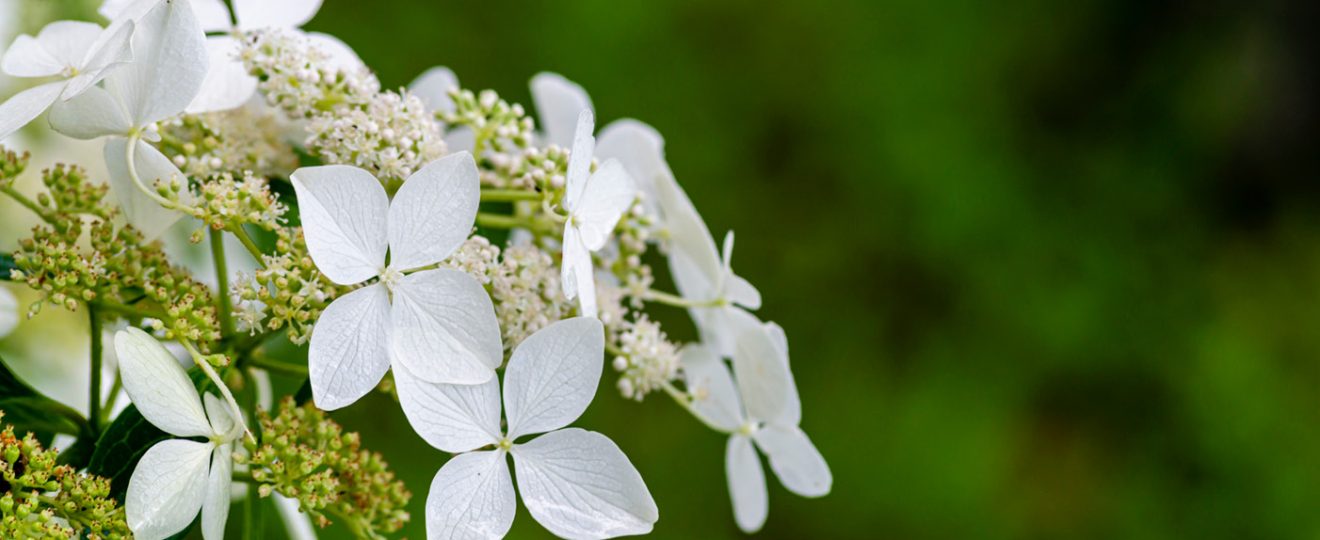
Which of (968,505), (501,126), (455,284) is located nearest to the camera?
(455,284)

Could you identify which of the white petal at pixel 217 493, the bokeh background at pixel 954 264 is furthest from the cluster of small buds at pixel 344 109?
the bokeh background at pixel 954 264

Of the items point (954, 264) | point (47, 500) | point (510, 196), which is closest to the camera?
point (47, 500)

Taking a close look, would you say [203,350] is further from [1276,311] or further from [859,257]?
[1276,311]

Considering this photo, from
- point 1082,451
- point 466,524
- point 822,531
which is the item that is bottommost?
point 822,531

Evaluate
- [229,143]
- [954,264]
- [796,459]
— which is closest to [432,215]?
[229,143]

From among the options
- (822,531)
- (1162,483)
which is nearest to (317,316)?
(822,531)

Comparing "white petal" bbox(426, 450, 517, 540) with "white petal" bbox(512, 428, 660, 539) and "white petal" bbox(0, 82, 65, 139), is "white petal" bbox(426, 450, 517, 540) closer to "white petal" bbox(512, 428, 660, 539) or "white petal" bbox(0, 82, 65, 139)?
"white petal" bbox(512, 428, 660, 539)

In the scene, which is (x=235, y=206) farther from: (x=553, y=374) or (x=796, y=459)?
(x=796, y=459)
